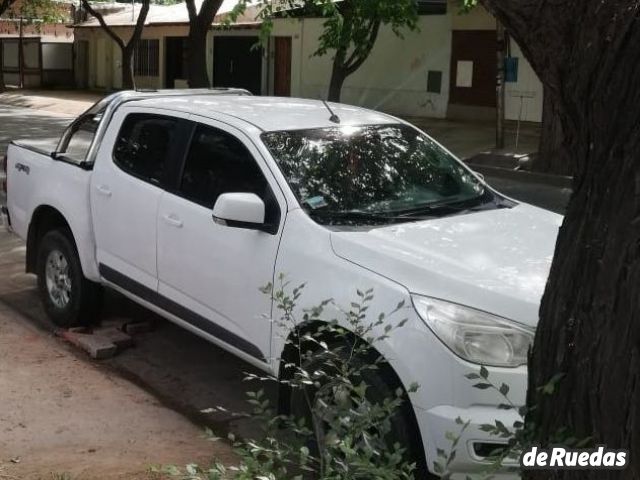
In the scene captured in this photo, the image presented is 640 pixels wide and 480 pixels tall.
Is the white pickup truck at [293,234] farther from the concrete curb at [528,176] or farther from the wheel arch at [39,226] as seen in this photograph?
the concrete curb at [528,176]

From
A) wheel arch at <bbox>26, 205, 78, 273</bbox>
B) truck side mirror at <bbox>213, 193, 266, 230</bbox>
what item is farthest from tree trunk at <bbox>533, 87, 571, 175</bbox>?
truck side mirror at <bbox>213, 193, 266, 230</bbox>

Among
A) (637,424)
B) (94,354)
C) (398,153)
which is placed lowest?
(94,354)

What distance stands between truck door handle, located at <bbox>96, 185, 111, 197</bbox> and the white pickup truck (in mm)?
12

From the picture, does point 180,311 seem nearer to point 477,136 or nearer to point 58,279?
point 58,279

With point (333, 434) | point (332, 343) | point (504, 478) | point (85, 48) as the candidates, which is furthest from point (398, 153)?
point (85, 48)

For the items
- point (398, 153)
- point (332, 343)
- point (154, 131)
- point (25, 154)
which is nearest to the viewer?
point (332, 343)

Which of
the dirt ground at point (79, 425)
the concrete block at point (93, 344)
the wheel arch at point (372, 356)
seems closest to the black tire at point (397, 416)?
the wheel arch at point (372, 356)

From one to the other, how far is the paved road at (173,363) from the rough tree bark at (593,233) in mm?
2721

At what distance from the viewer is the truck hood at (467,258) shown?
3629 mm

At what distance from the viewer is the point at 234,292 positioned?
14.9 feet

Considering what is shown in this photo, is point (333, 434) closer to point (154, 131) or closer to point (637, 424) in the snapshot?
point (637, 424)

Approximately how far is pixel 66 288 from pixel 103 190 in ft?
2.99

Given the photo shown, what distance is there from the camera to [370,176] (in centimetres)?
478

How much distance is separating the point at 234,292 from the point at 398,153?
1297 millimetres
